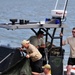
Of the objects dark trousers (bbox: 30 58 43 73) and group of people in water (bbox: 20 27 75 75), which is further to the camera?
dark trousers (bbox: 30 58 43 73)

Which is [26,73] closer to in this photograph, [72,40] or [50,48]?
[50,48]

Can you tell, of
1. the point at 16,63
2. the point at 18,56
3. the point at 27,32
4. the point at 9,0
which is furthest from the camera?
the point at 9,0

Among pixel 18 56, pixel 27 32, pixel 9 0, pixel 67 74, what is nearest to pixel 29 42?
pixel 18 56

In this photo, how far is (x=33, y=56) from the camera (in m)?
9.77

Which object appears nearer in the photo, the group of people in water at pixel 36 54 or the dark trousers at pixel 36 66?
the group of people in water at pixel 36 54

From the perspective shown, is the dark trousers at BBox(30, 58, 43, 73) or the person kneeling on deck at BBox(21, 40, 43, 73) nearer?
the person kneeling on deck at BBox(21, 40, 43, 73)

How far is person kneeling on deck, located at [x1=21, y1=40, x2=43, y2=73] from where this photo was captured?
31.7ft

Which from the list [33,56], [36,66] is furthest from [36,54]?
[36,66]

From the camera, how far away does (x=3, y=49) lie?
10.7m

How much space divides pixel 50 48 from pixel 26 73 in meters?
0.91

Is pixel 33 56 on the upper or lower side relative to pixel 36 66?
upper

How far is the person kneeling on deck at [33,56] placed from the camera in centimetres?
966

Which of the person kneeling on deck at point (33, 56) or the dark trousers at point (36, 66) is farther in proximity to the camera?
the dark trousers at point (36, 66)

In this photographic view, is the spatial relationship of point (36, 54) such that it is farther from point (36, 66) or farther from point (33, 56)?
point (36, 66)
